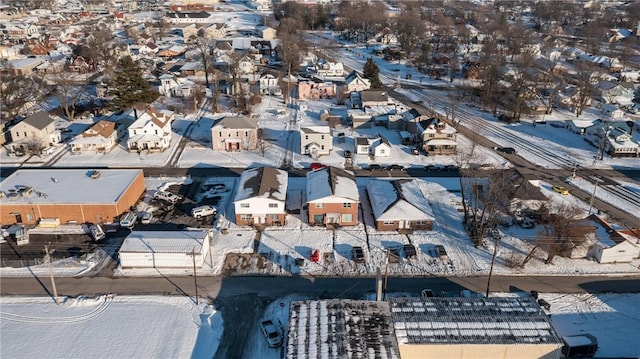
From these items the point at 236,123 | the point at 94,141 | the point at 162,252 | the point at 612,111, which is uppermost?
the point at 612,111

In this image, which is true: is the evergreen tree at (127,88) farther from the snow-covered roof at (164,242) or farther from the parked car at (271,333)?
the parked car at (271,333)

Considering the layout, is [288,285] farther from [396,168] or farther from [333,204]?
[396,168]

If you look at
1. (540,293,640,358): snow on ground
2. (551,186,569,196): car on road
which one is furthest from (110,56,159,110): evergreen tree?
(540,293,640,358): snow on ground

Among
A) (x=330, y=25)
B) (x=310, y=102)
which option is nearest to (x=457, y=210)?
(x=310, y=102)

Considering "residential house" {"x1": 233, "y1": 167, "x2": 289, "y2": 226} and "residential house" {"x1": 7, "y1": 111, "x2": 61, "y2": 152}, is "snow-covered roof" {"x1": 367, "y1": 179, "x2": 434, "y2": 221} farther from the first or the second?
"residential house" {"x1": 7, "y1": 111, "x2": 61, "y2": 152}

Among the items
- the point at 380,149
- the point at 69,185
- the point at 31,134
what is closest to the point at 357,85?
the point at 380,149

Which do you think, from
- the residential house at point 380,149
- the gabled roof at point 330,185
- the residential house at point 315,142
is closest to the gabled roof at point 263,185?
the gabled roof at point 330,185

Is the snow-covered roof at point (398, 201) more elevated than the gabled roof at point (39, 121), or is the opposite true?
the gabled roof at point (39, 121)

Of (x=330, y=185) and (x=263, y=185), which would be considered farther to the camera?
(x=263, y=185)
